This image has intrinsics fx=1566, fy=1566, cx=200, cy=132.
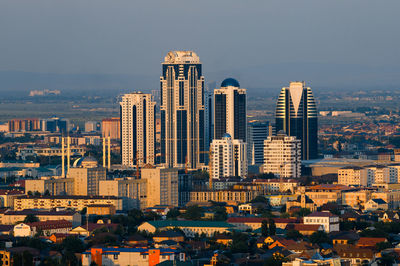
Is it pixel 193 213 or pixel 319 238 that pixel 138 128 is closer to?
pixel 193 213

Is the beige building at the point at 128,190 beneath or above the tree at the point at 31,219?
above

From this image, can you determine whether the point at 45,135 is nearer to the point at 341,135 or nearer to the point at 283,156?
the point at 341,135

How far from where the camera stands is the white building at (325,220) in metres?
54.5

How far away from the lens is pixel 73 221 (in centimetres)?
5725

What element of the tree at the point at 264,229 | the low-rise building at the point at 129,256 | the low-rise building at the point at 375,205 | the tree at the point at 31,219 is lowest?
the low-rise building at the point at 129,256

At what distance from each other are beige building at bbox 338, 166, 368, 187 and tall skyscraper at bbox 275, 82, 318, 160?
14976 mm

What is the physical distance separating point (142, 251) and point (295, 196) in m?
26.3

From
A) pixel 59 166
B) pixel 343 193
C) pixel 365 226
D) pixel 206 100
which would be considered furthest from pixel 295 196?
pixel 206 100

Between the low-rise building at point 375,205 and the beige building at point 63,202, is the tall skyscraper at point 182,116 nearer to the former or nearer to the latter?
the beige building at point 63,202

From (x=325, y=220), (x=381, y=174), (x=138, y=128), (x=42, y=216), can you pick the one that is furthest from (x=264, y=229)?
(x=138, y=128)

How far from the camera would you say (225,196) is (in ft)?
234

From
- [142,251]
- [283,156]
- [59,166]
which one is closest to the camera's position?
[142,251]

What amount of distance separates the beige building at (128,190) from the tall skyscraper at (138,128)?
24.8 m

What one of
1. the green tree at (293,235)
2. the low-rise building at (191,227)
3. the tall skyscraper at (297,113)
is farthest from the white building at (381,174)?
the green tree at (293,235)
